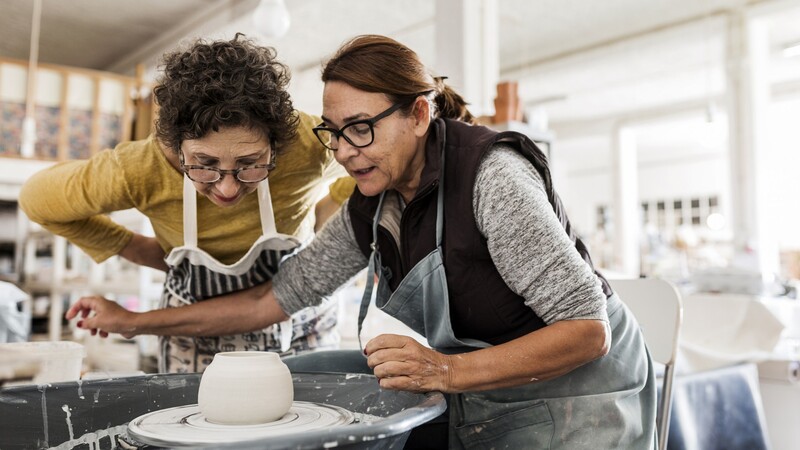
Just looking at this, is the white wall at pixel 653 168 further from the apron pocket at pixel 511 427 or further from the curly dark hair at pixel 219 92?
the apron pocket at pixel 511 427

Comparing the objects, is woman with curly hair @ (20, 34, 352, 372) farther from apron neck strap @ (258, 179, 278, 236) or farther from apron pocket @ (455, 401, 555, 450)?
apron pocket @ (455, 401, 555, 450)

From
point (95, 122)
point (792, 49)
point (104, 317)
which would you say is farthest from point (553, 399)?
point (792, 49)

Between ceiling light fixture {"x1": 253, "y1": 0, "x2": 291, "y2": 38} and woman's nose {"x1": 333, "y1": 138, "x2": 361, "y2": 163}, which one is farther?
ceiling light fixture {"x1": 253, "y1": 0, "x2": 291, "y2": 38}

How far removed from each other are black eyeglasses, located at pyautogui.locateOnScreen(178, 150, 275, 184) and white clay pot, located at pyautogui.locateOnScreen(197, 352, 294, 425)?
0.49 m

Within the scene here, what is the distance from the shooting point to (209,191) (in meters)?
1.55

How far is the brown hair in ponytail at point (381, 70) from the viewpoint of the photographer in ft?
4.48

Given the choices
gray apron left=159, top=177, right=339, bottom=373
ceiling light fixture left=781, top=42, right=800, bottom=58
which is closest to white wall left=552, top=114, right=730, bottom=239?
ceiling light fixture left=781, top=42, right=800, bottom=58

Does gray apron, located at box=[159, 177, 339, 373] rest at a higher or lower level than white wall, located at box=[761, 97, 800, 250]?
lower

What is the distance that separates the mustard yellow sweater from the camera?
1.65 meters

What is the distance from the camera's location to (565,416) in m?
1.30

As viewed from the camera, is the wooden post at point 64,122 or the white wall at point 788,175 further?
the white wall at point 788,175

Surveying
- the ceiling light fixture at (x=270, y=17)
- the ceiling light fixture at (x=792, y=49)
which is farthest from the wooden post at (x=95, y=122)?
the ceiling light fixture at (x=792, y=49)

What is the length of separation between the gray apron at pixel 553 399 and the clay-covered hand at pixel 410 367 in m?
0.20

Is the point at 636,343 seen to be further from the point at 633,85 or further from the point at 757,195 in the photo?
the point at 633,85
